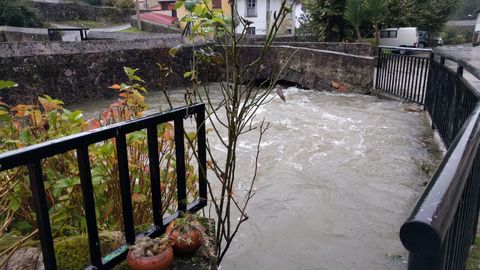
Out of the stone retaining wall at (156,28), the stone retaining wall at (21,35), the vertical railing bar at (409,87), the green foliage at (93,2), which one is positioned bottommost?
the vertical railing bar at (409,87)

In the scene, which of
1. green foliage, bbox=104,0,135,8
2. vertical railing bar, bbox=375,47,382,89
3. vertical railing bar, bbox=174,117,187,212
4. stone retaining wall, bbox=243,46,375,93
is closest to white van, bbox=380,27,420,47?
stone retaining wall, bbox=243,46,375,93

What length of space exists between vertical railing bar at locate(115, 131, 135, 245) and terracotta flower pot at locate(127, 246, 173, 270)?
14 centimetres

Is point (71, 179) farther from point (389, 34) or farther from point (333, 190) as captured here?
point (389, 34)

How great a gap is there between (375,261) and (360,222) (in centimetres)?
58

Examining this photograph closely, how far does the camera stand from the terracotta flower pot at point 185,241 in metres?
2.02

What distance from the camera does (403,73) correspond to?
305 inches

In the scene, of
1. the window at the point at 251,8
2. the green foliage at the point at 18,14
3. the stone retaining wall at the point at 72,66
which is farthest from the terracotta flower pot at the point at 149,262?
the window at the point at 251,8

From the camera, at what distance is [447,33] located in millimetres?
34688

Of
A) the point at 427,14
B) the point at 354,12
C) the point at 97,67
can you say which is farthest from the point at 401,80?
the point at 427,14

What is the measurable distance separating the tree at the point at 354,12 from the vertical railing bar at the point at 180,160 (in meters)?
14.2

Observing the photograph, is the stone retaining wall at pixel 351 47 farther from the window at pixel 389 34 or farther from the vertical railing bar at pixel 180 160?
the vertical railing bar at pixel 180 160

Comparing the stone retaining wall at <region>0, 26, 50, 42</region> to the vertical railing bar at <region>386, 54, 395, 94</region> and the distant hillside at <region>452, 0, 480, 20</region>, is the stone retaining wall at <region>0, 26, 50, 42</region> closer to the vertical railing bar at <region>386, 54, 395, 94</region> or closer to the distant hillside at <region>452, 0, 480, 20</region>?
the vertical railing bar at <region>386, 54, 395, 94</region>

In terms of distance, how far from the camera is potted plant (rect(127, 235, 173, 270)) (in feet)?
5.84

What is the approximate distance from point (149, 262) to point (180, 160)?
61 centimetres
